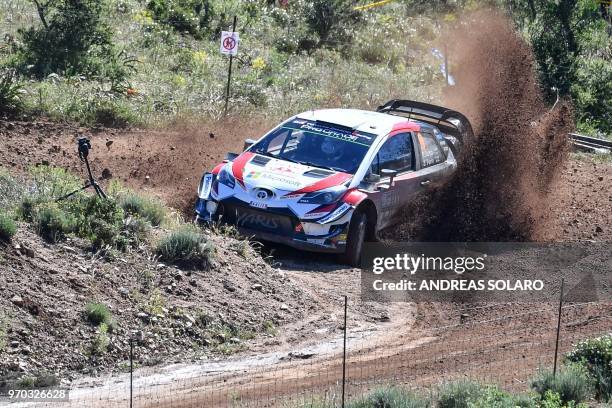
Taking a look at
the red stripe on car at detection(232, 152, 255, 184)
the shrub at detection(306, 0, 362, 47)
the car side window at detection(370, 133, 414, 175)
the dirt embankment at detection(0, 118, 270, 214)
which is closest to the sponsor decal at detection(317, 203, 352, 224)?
the car side window at detection(370, 133, 414, 175)

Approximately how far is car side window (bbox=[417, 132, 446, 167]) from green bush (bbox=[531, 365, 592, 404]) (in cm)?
562

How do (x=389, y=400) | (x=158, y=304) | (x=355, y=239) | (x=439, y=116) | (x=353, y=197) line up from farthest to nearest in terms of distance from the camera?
(x=439, y=116) → (x=355, y=239) → (x=353, y=197) → (x=158, y=304) → (x=389, y=400)

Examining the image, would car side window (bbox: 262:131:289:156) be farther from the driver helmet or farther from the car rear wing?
the car rear wing

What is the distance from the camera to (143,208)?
12.0 metres

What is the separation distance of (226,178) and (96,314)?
339 centimetres

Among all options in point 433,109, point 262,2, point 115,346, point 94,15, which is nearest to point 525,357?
point 115,346

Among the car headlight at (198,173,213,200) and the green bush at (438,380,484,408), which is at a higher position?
the car headlight at (198,173,213,200)

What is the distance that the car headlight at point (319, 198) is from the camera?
12523mm

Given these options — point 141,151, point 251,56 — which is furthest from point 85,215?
point 251,56

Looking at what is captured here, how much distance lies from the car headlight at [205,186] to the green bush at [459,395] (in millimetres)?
5093

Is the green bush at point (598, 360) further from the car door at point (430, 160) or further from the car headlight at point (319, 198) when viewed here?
the car door at point (430, 160)

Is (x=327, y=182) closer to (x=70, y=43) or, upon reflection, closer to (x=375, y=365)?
(x=375, y=365)

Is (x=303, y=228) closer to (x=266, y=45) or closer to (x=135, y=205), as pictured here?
(x=135, y=205)

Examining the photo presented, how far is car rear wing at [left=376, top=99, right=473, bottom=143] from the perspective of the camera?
15.5 m
